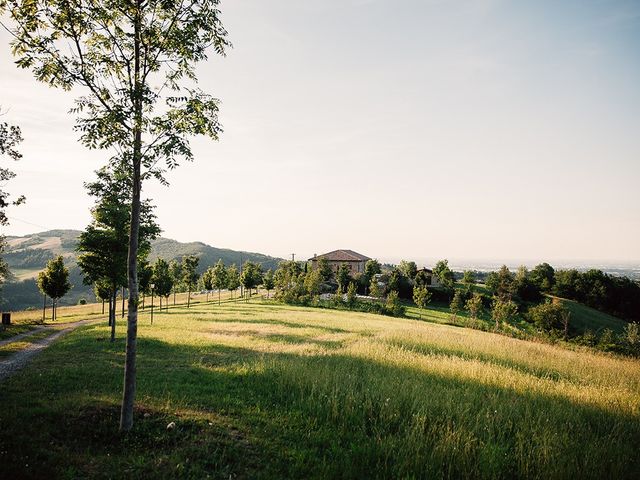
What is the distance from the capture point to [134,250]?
23.4ft

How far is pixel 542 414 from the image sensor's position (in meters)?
7.95

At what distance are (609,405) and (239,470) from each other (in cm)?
1069

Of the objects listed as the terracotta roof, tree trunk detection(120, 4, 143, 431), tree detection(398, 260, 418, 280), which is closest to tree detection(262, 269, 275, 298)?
the terracotta roof

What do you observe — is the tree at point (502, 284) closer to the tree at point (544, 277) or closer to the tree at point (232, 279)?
the tree at point (544, 277)

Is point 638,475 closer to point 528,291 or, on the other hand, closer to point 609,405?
point 609,405

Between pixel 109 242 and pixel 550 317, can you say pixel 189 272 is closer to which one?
pixel 109 242

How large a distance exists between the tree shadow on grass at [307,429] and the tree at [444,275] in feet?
251

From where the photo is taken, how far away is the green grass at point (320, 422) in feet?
18.9

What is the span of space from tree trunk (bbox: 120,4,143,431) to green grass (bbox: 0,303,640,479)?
610 mm

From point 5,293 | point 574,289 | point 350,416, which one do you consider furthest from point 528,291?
point 5,293

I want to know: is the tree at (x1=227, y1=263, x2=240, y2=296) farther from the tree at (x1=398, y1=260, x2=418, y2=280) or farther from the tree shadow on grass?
the tree shadow on grass

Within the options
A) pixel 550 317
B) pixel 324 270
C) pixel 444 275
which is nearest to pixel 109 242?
pixel 550 317

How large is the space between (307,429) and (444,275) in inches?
3525

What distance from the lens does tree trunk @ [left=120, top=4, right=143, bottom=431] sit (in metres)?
6.87
